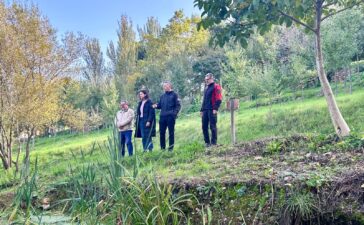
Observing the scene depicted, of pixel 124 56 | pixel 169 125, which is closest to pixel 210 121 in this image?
pixel 169 125

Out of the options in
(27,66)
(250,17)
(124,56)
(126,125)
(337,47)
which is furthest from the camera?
(124,56)

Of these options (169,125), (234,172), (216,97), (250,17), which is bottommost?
(234,172)

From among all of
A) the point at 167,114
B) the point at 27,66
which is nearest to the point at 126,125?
the point at 167,114

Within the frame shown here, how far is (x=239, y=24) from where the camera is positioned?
589 cm

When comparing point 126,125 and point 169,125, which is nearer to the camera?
point 169,125

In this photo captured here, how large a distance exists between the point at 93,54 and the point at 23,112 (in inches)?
1300

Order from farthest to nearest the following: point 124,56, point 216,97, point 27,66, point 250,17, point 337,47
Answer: point 124,56 → point 337,47 → point 27,66 → point 216,97 → point 250,17

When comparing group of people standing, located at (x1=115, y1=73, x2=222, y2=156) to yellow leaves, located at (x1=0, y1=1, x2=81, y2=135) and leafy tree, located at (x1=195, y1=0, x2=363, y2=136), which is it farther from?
yellow leaves, located at (x1=0, y1=1, x2=81, y2=135)

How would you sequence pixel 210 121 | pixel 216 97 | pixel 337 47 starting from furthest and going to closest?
pixel 337 47 → pixel 210 121 → pixel 216 97

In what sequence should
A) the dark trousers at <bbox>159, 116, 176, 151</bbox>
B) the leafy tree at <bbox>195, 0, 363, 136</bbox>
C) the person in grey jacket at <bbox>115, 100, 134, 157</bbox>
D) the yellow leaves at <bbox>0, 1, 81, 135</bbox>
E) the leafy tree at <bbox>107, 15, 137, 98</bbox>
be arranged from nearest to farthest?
the leafy tree at <bbox>195, 0, 363, 136</bbox>
the dark trousers at <bbox>159, 116, 176, 151</bbox>
the person in grey jacket at <bbox>115, 100, 134, 157</bbox>
the yellow leaves at <bbox>0, 1, 81, 135</bbox>
the leafy tree at <bbox>107, 15, 137, 98</bbox>

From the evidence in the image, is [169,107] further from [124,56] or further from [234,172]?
[124,56]

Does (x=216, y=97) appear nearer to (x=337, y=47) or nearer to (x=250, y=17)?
(x=250, y=17)

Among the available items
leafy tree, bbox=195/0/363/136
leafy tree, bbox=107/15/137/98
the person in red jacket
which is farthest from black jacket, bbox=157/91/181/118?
leafy tree, bbox=107/15/137/98

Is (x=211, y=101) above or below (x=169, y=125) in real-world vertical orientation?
above
